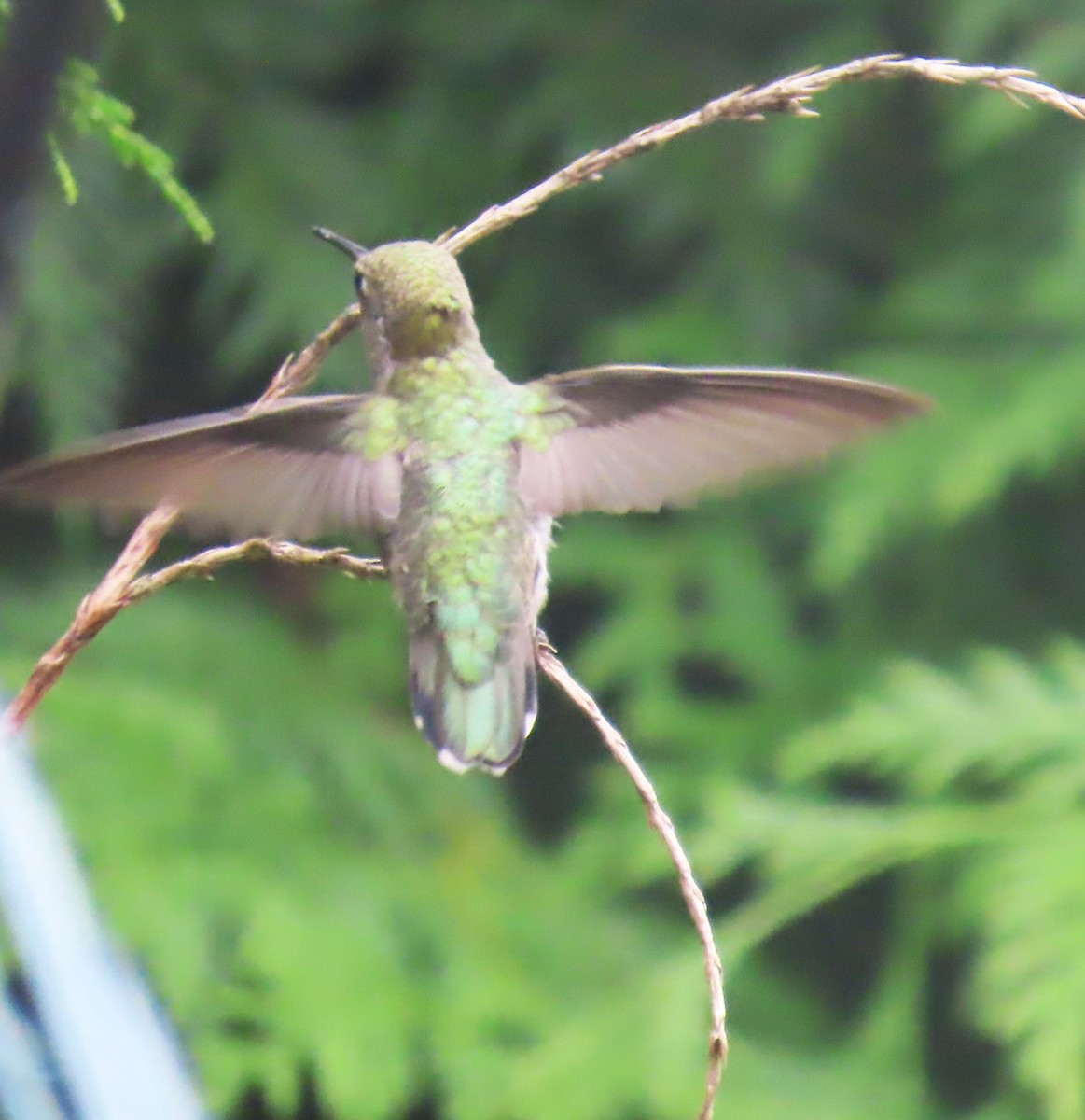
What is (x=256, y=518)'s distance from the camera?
1260 millimetres

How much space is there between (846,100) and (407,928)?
1597mm

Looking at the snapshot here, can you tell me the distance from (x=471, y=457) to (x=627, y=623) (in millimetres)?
1486

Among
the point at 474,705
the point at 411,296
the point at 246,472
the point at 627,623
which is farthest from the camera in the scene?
the point at 627,623

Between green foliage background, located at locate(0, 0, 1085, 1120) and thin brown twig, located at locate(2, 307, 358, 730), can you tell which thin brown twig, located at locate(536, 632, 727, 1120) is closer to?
thin brown twig, located at locate(2, 307, 358, 730)

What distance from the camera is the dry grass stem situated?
3.10ft

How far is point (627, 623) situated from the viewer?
9.64 ft

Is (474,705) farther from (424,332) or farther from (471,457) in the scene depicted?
(424,332)

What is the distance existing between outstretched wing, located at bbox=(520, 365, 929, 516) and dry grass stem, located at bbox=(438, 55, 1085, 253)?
0.25m

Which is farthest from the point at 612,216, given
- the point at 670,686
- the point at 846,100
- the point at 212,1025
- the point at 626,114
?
the point at 212,1025

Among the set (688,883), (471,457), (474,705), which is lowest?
(688,883)

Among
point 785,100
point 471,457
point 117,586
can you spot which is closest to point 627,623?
point 471,457

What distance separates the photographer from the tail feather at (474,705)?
1344 mm

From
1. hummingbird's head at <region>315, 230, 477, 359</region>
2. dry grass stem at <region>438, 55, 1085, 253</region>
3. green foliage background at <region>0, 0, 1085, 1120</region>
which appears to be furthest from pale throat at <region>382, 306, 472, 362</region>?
green foliage background at <region>0, 0, 1085, 1120</region>

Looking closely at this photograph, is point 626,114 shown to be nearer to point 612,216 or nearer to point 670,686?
point 612,216
